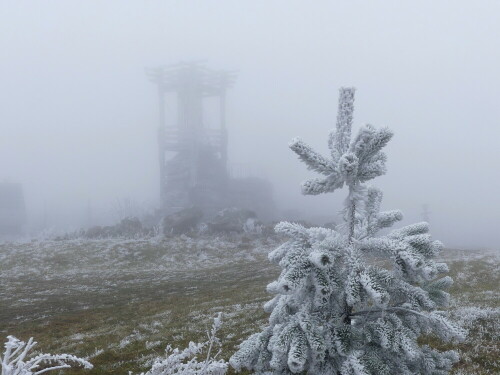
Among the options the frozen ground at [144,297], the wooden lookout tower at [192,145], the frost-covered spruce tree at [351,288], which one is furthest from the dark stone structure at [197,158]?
the frost-covered spruce tree at [351,288]

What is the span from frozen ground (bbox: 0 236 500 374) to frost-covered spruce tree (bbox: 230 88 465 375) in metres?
8.46

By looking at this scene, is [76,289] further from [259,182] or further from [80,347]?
[259,182]

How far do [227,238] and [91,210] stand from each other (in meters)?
93.2

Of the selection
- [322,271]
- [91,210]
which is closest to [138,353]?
[322,271]

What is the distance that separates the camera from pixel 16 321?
24938 millimetres

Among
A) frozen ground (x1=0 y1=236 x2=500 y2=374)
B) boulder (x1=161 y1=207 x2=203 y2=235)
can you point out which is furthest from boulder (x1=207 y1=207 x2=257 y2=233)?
frozen ground (x1=0 y1=236 x2=500 y2=374)

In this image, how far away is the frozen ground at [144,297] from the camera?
56.3 feet

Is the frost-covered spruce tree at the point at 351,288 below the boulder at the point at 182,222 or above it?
above

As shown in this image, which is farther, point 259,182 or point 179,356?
point 259,182

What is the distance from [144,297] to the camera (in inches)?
1181

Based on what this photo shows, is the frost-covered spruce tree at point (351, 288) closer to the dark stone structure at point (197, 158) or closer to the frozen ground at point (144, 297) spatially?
the frozen ground at point (144, 297)

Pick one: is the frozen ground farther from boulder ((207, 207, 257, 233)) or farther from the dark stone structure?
the dark stone structure

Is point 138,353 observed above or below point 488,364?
below

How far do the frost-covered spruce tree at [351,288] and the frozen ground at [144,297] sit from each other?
8463 millimetres
